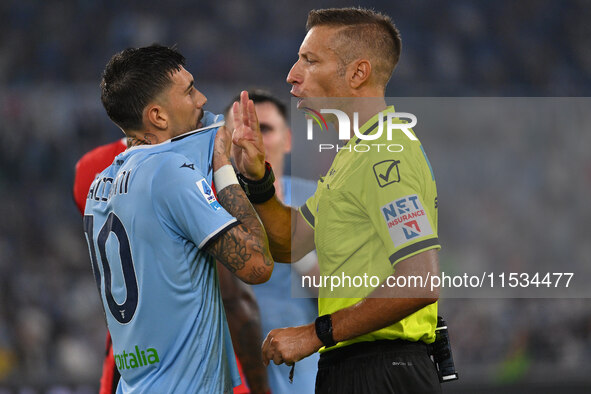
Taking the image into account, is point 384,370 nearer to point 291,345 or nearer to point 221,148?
point 291,345

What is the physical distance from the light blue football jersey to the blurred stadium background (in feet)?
13.5

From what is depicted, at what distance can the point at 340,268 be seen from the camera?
2426 mm

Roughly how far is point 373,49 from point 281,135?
1.78m

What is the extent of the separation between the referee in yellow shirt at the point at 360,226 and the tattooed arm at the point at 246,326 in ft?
3.38

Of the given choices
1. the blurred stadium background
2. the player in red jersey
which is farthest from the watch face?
the blurred stadium background

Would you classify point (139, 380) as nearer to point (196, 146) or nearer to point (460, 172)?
point (196, 146)

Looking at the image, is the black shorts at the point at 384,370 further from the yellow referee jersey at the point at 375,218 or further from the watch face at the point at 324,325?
Result: the watch face at the point at 324,325

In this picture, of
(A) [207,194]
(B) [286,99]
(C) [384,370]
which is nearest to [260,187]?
(A) [207,194]

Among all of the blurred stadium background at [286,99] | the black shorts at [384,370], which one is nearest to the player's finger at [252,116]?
the black shorts at [384,370]

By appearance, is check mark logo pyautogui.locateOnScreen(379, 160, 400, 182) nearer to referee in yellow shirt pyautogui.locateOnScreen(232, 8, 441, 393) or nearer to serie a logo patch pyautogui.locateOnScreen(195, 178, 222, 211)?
referee in yellow shirt pyautogui.locateOnScreen(232, 8, 441, 393)

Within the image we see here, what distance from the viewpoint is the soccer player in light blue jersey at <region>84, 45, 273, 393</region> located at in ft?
7.48

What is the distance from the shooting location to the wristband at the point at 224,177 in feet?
7.92

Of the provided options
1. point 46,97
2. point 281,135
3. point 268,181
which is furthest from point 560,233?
point 268,181

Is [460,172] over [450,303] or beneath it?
over
